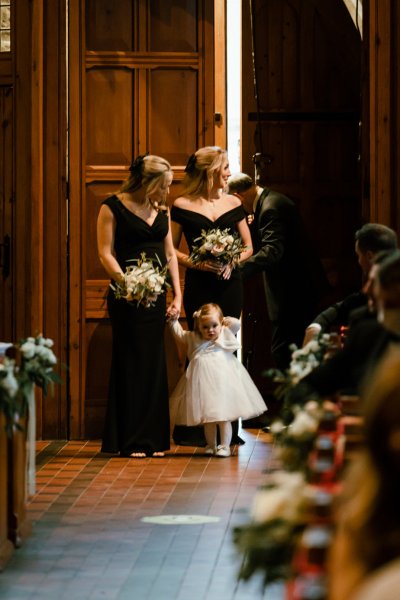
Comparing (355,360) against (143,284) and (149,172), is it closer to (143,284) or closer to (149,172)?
(143,284)

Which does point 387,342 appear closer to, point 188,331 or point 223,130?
point 188,331

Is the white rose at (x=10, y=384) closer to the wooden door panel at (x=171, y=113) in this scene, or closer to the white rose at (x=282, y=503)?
the white rose at (x=282, y=503)

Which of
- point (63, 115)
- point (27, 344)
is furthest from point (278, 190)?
point (27, 344)

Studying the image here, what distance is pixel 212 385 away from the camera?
8.40 m

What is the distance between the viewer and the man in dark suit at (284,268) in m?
9.48

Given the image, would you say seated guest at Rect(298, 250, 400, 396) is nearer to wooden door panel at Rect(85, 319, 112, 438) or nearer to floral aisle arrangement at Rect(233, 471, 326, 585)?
floral aisle arrangement at Rect(233, 471, 326, 585)

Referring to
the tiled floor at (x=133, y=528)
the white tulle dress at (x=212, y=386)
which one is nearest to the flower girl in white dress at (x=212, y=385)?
the white tulle dress at (x=212, y=386)

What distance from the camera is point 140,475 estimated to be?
7777 mm

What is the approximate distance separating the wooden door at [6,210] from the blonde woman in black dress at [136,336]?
1.16 m

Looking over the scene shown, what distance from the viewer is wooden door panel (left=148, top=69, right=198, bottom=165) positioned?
367 inches

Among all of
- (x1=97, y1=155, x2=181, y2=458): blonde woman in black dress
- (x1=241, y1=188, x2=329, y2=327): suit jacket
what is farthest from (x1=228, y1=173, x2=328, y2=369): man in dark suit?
(x1=97, y1=155, x2=181, y2=458): blonde woman in black dress

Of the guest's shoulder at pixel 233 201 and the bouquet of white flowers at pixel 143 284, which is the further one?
the guest's shoulder at pixel 233 201

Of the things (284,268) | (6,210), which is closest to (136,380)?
(284,268)

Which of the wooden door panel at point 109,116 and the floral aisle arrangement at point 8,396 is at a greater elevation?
the wooden door panel at point 109,116
